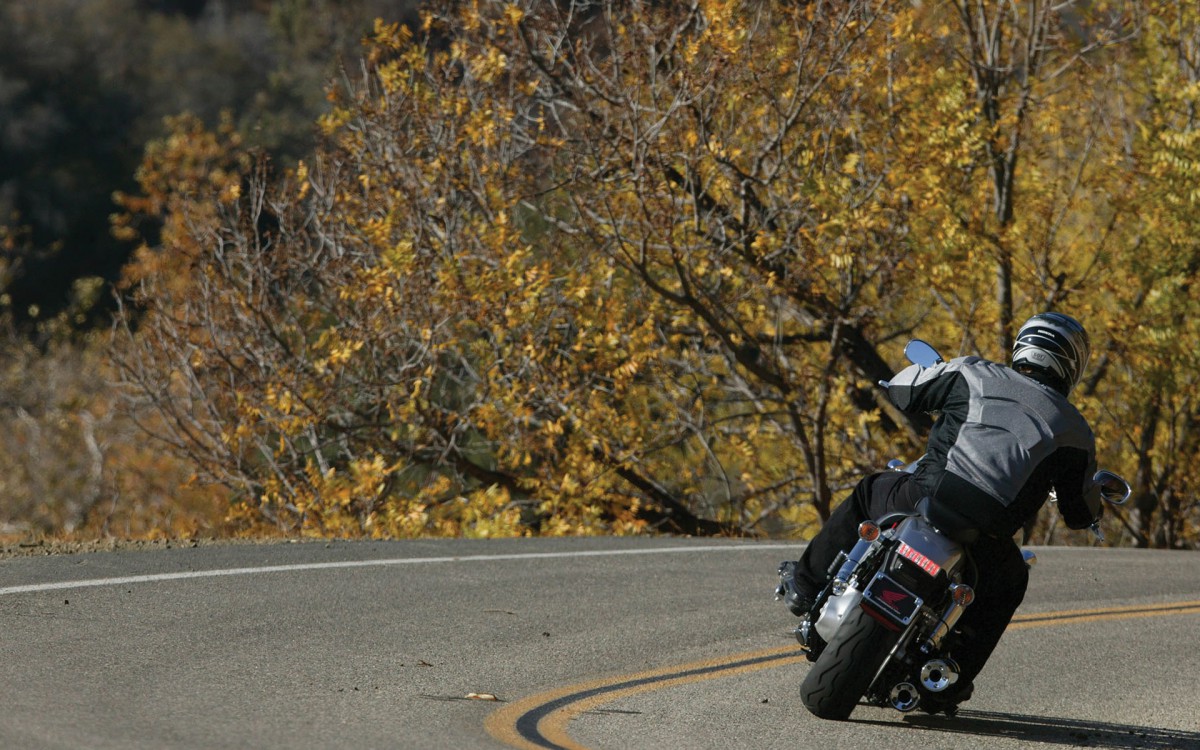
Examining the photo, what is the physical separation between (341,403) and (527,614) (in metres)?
10.5

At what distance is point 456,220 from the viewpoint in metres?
17.4

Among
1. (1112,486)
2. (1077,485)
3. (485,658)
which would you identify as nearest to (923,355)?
(1077,485)

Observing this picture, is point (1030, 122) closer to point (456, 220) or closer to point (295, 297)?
point (456, 220)

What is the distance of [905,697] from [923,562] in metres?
0.65

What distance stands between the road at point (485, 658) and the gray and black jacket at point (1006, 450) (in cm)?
95

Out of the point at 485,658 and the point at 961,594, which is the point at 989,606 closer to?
the point at 961,594

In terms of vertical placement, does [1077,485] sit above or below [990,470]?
below

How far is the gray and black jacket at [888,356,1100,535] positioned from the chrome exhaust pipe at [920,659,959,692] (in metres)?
0.58

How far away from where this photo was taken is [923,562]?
17.5ft

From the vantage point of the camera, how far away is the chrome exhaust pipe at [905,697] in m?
5.59

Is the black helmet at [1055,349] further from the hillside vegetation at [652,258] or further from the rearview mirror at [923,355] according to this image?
the hillside vegetation at [652,258]

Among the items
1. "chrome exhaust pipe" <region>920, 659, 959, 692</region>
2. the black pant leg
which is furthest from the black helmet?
"chrome exhaust pipe" <region>920, 659, 959, 692</region>

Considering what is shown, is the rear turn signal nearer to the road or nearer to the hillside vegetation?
the road

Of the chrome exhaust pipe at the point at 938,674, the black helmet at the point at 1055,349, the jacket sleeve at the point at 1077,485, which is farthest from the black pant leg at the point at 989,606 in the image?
the black helmet at the point at 1055,349
